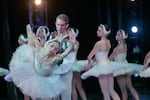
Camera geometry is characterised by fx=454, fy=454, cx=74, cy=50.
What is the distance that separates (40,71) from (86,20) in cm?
573

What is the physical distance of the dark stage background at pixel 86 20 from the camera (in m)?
10.8

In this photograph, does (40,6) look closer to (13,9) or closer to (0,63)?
(13,9)

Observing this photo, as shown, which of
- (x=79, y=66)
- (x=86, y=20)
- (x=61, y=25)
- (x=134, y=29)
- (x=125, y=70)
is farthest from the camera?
(x=134, y=29)

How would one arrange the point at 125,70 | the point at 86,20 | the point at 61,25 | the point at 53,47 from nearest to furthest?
the point at 53,47 → the point at 61,25 → the point at 125,70 → the point at 86,20

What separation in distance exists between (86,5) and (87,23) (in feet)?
1.51

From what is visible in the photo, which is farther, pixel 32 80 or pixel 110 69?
pixel 110 69

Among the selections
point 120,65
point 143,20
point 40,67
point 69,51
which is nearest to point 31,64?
point 40,67

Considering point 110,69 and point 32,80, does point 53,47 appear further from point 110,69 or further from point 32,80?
point 110,69

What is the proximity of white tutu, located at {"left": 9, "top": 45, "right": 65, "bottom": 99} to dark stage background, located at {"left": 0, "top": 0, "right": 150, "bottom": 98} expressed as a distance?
4854mm

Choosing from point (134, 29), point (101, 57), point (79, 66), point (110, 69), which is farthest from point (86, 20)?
point (110, 69)

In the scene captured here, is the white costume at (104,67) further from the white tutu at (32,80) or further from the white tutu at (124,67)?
the white tutu at (32,80)

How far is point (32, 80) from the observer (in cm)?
565

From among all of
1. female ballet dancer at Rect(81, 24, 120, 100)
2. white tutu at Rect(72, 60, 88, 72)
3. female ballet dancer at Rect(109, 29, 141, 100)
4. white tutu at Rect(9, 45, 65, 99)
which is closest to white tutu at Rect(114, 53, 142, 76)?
female ballet dancer at Rect(109, 29, 141, 100)

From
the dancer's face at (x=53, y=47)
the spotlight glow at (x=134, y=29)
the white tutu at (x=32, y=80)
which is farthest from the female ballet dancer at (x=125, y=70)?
the spotlight glow at (x=134, y=29)
